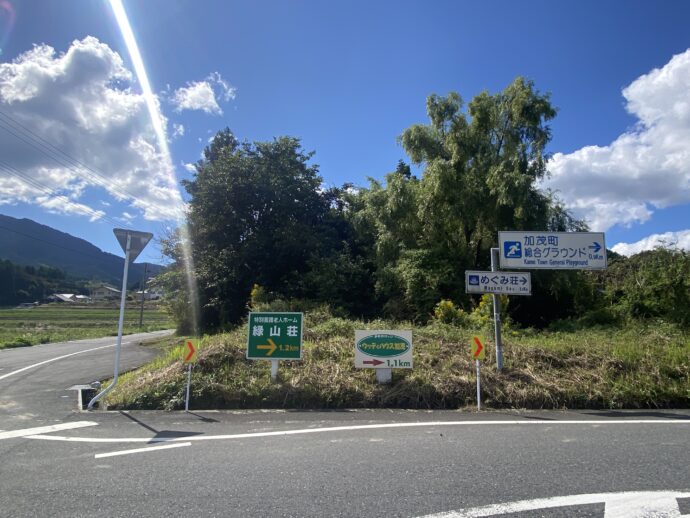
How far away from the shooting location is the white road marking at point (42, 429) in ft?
20.6

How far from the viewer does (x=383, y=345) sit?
29.3 feet

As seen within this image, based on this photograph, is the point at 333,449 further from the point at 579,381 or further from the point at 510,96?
the point at 510,96

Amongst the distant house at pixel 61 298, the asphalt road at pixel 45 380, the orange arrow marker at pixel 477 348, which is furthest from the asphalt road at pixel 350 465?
the distant house at pixel 61 298

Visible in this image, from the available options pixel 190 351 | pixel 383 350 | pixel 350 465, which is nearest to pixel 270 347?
pixel 190 351

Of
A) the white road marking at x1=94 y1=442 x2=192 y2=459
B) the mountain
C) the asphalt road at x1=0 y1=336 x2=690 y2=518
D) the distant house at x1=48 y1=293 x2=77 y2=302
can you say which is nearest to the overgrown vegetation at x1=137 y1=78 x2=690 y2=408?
the asphalt road at x1=0 y1=336 x2=690 y2=518

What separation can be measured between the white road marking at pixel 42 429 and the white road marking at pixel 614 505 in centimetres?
587

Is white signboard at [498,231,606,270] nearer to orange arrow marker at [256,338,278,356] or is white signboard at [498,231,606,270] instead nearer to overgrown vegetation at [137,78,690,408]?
overgrown vegetation at [137,78,690,408]

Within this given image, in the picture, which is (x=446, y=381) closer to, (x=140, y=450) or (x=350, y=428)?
(x=350, y=428)

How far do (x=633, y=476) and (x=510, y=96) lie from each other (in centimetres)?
1662

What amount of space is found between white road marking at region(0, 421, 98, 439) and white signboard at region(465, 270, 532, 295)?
7.39 metres

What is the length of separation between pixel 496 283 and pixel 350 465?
5.92 m

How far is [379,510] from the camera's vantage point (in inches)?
141

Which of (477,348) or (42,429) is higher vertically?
(477,348)

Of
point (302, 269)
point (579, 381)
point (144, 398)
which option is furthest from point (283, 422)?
point (302, 269)
